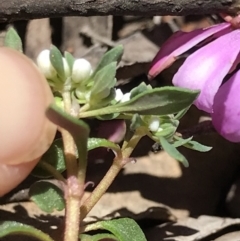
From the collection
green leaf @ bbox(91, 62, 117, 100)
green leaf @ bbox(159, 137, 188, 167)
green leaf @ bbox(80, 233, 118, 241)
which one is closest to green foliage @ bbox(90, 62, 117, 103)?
green leaf @ bbox(91, 62, 117, 100)

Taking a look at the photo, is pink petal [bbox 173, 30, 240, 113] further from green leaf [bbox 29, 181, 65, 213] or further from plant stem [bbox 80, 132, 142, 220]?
green leaf [bbox 29, 181, 65, 213]

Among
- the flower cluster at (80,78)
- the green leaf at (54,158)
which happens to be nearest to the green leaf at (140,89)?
A: the flower cluster at (80,78)

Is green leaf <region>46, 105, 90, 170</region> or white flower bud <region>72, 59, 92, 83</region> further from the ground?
white flower bud <region>72, 59, 92, 83</region>

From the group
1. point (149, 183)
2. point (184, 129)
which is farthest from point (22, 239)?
point (184, 129)

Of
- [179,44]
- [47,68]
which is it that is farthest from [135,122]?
[179,44]

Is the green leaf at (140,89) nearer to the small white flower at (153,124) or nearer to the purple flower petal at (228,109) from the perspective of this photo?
the small white flower at (153,124)
